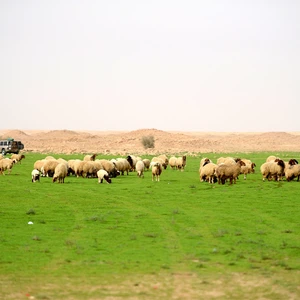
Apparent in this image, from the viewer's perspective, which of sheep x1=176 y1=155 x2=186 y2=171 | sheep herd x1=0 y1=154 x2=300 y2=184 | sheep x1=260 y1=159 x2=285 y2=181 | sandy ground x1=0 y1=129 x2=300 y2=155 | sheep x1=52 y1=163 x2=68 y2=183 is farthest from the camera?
sandy ground x1=0 y1=129 x2=300 y2=155

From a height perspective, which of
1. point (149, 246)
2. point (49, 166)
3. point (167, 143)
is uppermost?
point (167, 143)

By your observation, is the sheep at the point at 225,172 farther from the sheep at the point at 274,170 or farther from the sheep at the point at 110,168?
the sheep at the point at 110,168

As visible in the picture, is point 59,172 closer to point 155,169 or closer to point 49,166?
point 49,166

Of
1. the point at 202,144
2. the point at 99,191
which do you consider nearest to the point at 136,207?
the point at 99,191

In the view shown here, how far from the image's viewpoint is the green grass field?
9320 millimetres

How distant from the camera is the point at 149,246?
1238 cm

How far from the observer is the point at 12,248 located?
40.1 feet

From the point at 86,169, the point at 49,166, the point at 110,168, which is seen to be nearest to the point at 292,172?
the point at 110,168

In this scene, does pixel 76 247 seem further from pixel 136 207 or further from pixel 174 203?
pixel 174 203

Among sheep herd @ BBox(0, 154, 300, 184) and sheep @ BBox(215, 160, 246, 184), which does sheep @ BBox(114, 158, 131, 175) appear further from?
sheep @ BBox(215, 160, 246, 184)

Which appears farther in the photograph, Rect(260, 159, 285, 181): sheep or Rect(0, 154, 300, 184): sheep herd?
Rect(260, 159, 285, 181): sheep

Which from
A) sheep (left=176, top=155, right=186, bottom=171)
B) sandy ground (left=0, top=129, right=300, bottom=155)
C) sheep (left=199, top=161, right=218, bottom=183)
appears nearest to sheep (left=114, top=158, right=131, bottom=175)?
sheep (left=176, top=155, right=186, bottom=171)

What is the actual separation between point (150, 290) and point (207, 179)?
768 inches

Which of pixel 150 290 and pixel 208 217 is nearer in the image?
pixel 150 290
